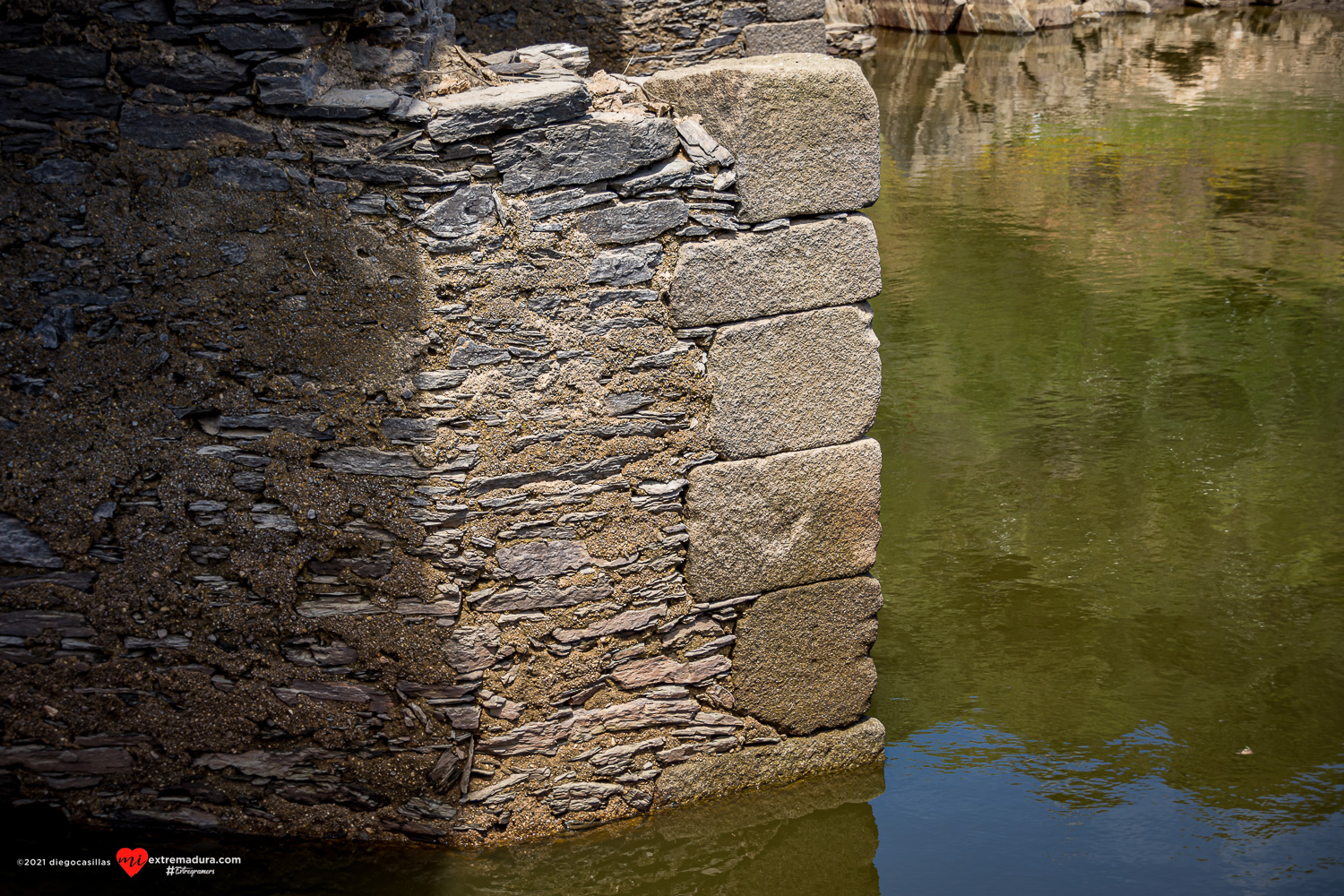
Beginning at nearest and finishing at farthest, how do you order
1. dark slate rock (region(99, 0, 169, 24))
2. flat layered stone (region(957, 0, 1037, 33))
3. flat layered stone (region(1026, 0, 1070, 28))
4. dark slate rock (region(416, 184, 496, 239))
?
1. dark slate rock (region(99, 0, 169, 24))
2. dark slate rock (region(416, 184, 496, 239))
3. flat layered stone (region(957, 0, 1037, 33))
4. flat layered stone (region(1026, 0, 1070, 28))

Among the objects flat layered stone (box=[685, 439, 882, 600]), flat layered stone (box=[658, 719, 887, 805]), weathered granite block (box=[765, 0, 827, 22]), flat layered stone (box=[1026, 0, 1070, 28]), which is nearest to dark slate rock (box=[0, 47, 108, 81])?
flat layered stone (box=[685, 439, 882, 600])

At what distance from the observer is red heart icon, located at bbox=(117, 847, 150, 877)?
3.28 metres

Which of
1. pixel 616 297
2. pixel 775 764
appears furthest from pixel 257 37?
pixel 775 764

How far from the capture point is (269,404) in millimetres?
3057

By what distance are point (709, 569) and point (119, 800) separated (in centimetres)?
205

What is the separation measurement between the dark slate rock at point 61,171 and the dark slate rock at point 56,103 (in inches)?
4.5

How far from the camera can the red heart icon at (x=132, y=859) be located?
3.28 m

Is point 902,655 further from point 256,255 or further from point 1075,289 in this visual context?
point 1075,289

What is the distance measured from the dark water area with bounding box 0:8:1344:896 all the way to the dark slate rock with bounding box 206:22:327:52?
8.11 feet

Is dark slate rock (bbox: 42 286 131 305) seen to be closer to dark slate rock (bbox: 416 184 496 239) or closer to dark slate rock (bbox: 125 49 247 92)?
dark slate rock (bbox: 125 49 247 92)

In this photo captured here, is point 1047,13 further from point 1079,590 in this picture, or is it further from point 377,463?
point 377,463

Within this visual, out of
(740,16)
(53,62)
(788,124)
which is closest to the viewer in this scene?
(53,62)

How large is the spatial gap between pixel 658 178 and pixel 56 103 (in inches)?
65.1

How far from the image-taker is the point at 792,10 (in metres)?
6.94
